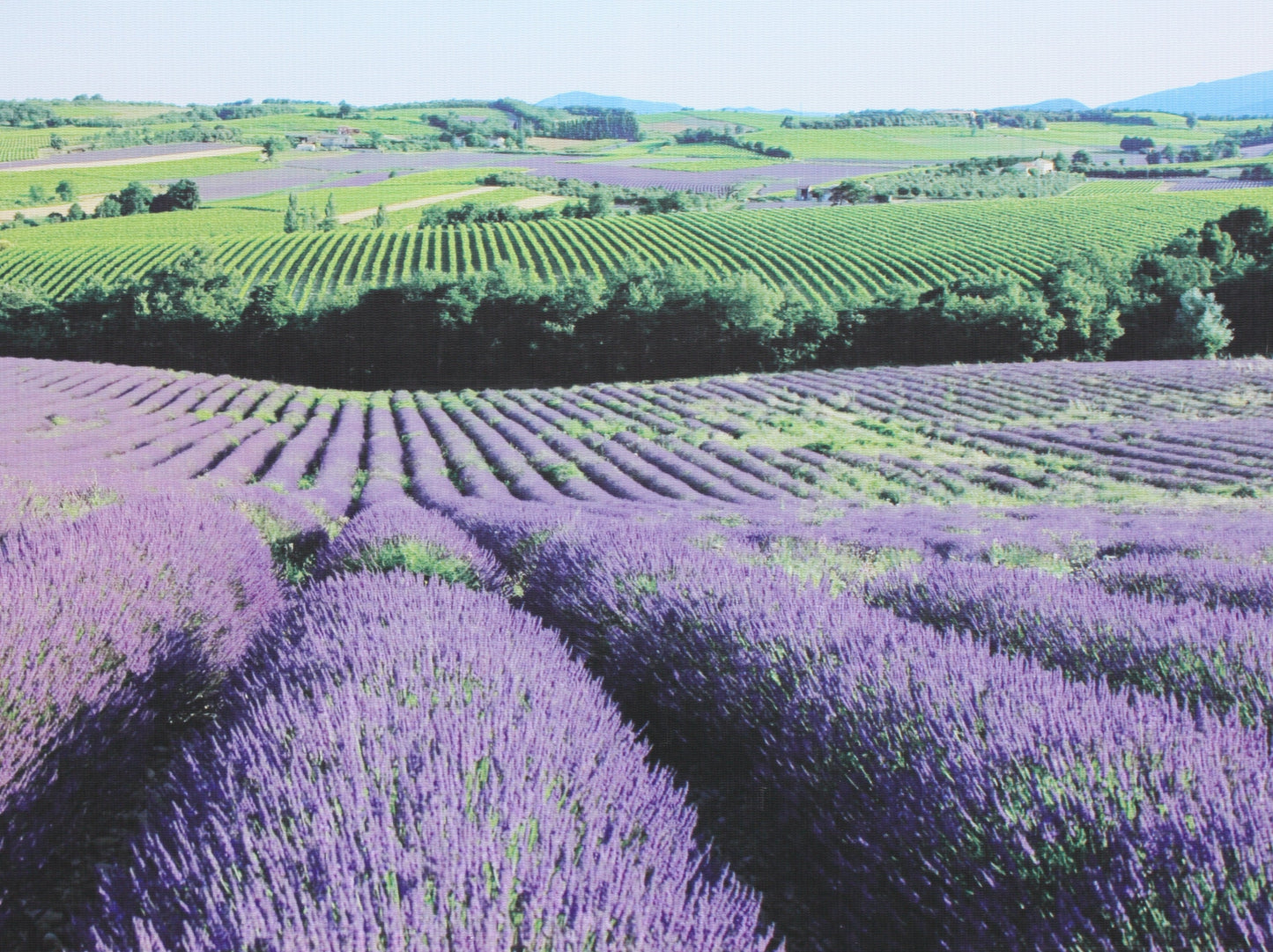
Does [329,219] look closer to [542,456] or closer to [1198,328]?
[542,456]

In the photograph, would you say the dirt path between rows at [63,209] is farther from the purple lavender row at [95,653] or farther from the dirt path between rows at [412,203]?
the purple lavender row at [95,653]

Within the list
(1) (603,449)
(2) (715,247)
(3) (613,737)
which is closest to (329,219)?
(2) (715,247)

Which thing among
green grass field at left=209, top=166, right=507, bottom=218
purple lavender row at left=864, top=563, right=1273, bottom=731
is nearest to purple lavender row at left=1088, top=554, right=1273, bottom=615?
purple lavender row at left=864, top=563, right=1273, bottom=731

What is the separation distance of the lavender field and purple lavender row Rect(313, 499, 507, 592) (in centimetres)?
5

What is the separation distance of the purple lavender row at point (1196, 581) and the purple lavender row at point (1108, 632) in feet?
2.14

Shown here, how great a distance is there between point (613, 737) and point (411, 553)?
335 cm

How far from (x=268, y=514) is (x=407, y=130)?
14821cm

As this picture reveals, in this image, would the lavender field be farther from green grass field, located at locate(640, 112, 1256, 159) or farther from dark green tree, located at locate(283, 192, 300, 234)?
green grass field, located at locate(640, 112, 1256, 159)

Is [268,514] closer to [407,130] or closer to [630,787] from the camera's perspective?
[630,787]

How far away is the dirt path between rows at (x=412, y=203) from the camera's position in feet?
261

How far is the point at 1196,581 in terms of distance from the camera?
585 cm

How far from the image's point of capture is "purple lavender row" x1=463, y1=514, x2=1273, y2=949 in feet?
6.72

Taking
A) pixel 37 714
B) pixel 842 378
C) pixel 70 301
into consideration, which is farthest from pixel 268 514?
pixel 70 301

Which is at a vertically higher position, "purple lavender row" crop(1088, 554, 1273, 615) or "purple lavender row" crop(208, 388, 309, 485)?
"purple lavender row" crop(1088, 554, 1273, 615)
